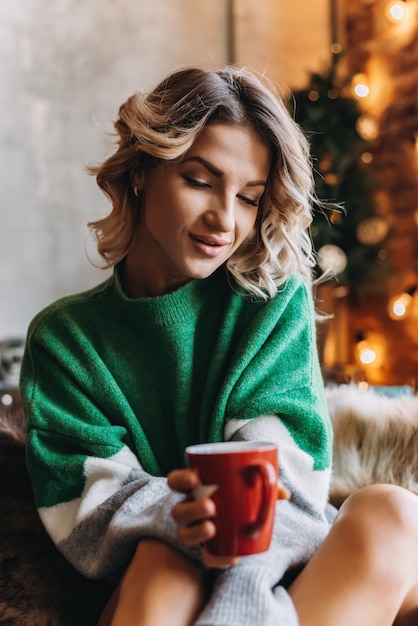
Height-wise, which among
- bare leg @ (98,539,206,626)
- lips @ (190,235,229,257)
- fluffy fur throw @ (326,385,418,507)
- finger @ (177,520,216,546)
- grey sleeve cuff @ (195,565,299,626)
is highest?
lips @ (190,235,229,257)

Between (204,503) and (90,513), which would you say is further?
(90,513)

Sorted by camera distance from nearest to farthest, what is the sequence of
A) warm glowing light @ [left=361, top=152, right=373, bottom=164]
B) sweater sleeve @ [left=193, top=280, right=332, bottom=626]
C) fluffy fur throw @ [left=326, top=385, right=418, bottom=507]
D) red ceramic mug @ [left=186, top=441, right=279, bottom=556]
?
red ceramic mug @ [left=186, top=441, right=279, bottom=556], sweater sleeve @ [left=193, top=280, right=332, bottom=626], fluffy fur throw @ [left=326, top=385, right=418, bottom=507], warm glowing light @ [left=361, top=152, right=373, bottom=164]

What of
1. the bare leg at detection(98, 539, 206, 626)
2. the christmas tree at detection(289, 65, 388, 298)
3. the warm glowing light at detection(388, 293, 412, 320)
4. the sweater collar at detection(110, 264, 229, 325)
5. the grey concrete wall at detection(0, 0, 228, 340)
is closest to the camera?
the bare leg at detection(98, 539, 206, 626)

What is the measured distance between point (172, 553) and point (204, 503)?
199 mm

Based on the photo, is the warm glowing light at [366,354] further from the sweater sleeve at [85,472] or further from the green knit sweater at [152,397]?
the sweater sleeve at [85,472]

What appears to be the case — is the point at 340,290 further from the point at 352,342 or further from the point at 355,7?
the point at 355,7

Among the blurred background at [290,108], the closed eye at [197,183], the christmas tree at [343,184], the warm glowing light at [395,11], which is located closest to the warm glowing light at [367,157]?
the blurred background at [290,108]

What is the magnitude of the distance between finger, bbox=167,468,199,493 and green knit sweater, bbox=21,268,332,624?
9.9 inches

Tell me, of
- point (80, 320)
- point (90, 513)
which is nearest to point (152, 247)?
point (80, 320)

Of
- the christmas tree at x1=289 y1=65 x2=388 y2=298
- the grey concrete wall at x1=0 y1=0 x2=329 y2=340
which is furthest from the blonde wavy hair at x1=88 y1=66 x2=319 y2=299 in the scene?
the christmas tree at x1=289 y1=65 x2=388 y2=298

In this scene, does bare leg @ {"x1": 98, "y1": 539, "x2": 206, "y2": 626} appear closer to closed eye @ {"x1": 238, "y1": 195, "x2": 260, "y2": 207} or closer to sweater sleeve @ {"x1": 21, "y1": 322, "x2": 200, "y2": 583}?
sweater sleeve @ {"x1": 21, "y1": 322, "x2": 200, "y2": 583}

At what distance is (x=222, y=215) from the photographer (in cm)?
109

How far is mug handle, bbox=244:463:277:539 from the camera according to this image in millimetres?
707

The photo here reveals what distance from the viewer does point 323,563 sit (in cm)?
89
